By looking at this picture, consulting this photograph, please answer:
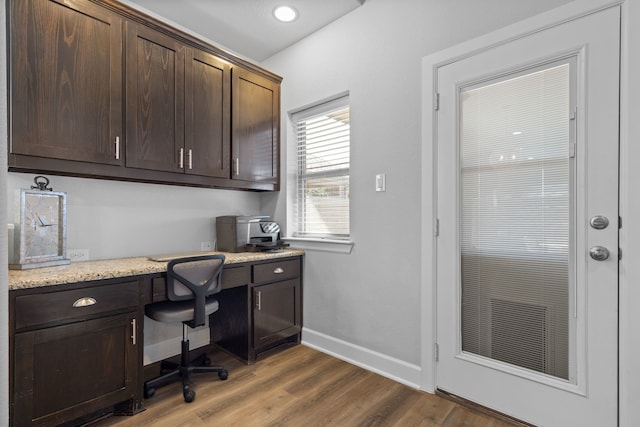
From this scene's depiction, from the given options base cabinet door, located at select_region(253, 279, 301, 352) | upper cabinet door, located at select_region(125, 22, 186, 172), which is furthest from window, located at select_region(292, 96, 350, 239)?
upper cabinet door, located at select_region(125, 22, 186, 172)

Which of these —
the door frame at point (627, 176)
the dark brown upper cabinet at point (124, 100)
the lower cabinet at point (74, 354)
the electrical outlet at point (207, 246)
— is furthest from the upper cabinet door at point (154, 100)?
the door frame at point (627, 176)

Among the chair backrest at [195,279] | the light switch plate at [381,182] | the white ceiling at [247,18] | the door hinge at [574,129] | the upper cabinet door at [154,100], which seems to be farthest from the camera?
the white ceiling at [247,18]

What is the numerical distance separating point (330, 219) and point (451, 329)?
1.31 meters

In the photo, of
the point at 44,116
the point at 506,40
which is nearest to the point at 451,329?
the point at 506,40

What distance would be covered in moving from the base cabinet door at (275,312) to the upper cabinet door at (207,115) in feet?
3.42

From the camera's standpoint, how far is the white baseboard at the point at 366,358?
7.16 feet

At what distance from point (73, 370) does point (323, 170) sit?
2.18 m

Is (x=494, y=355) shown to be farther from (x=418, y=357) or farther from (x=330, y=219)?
(x=330, y=219)

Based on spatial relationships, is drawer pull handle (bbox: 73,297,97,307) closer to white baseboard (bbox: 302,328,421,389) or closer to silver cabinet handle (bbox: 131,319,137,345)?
silver cabinet handle (bbox: 131,319,137,345)

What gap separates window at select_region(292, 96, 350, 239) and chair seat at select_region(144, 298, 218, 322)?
1236mm

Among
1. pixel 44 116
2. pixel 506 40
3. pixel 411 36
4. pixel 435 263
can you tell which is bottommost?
pixel 435 263

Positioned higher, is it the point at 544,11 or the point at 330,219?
the point at 544,11

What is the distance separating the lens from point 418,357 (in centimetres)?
215

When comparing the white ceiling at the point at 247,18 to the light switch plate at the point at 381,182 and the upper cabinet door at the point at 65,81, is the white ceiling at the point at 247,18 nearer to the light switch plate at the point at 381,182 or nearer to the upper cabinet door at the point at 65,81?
the upper cabinet door at the point at 65,81
